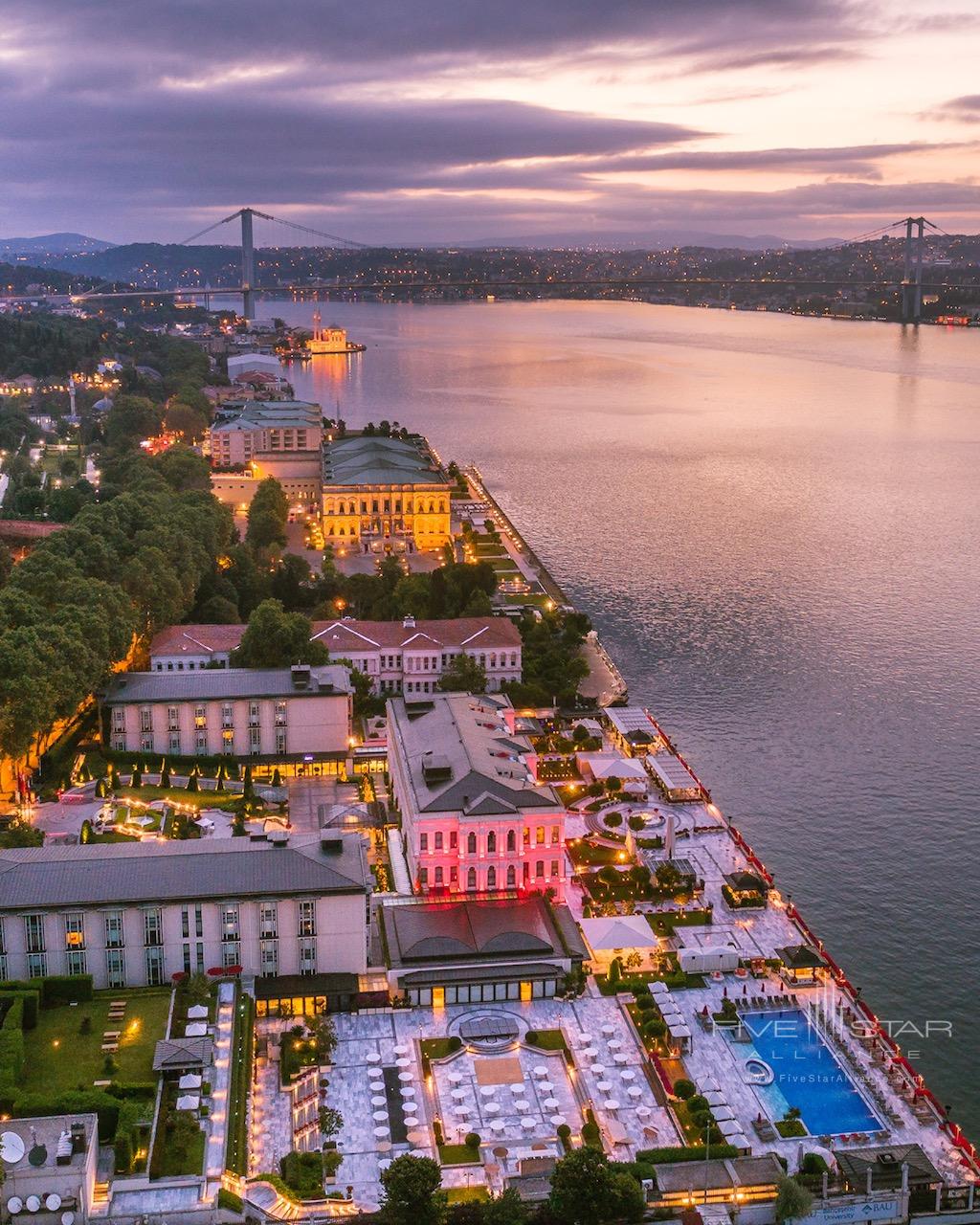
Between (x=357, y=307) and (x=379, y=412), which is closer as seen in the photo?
(x=379, y=412)

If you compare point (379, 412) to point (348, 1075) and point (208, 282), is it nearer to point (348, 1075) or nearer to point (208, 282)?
point (348, 1075)

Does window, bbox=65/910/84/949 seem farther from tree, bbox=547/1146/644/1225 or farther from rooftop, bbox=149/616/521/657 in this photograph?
rooftop, bbox=149/616/521/657

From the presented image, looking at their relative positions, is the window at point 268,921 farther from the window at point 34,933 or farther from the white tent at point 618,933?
the white tent at point 618,933

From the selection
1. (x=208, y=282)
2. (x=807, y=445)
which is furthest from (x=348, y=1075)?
(x=208, y=282)

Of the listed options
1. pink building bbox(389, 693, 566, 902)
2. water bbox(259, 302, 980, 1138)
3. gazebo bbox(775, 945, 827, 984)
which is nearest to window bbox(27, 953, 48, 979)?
pink building bbox(389, 693, 566, 902)

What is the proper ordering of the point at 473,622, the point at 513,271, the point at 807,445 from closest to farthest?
the point at 473,622, the point at 807,445, the point at 513,271

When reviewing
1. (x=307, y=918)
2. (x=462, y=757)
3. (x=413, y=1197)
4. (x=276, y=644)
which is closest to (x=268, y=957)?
(x=307, y=918)
